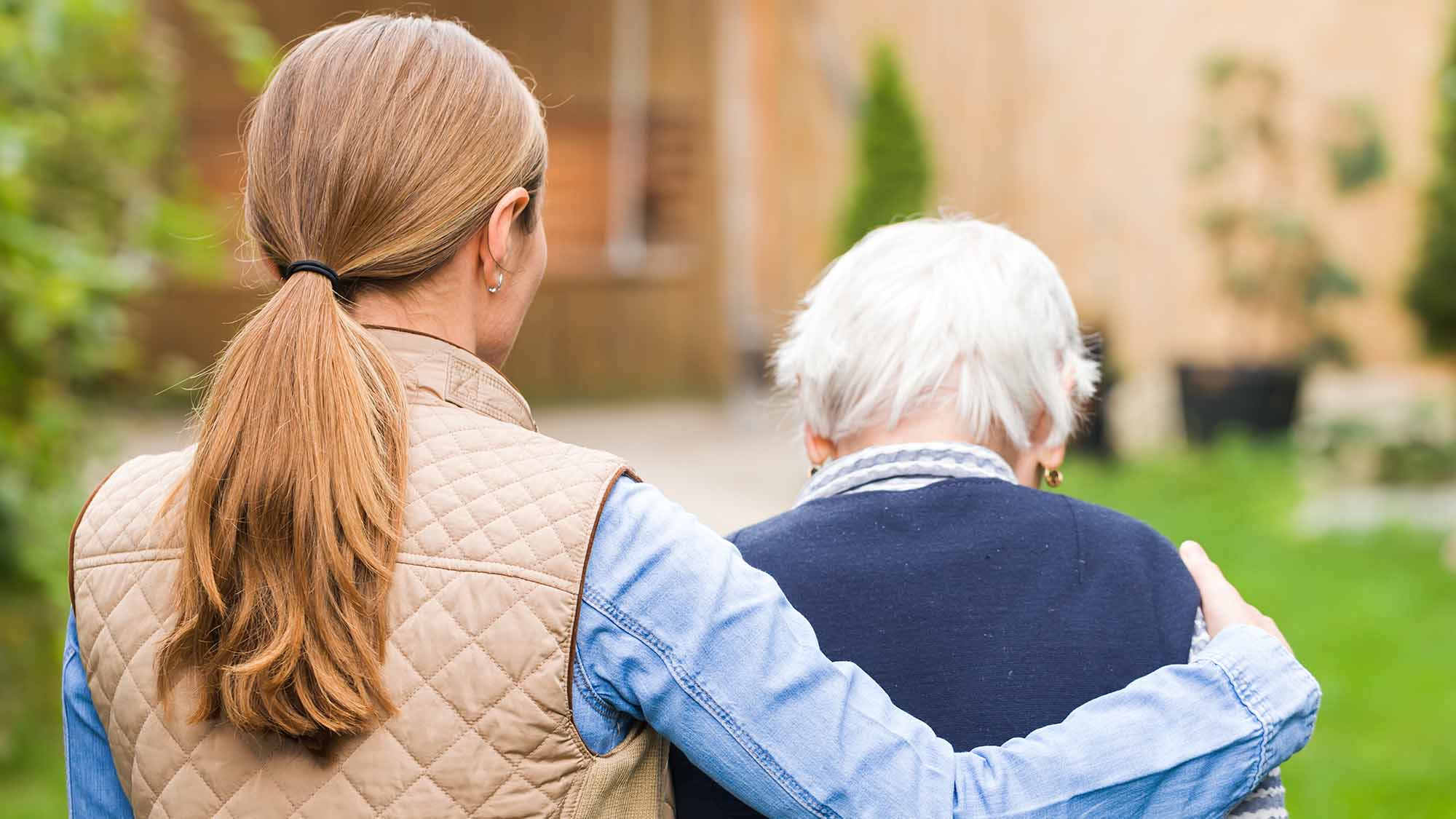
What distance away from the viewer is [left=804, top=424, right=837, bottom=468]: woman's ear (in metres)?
1.73

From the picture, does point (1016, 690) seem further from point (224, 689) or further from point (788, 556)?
point (224, 689)

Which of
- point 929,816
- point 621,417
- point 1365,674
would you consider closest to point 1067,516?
point 929,816

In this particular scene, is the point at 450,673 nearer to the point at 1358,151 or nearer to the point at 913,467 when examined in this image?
the point at 913,467

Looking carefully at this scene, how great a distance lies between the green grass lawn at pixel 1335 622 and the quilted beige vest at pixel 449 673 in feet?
9.26

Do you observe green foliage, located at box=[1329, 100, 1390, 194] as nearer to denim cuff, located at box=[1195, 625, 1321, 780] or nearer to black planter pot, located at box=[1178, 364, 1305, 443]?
black planter pot, located at box=[1178, 364, 1305, 443]

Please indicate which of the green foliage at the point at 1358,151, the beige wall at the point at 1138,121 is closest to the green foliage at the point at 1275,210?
the green foliage at the point at 1358,151

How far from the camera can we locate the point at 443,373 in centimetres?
134

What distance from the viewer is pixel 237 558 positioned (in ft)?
3.93

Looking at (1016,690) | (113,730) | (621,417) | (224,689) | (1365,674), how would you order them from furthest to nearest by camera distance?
(621,417) < (1365,674) < (1016,690) < (113,730) < (224,689)

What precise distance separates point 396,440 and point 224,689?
26cm

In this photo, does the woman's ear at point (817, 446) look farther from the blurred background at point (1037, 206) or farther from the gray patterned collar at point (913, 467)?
the blurred background at point (1037, 206)

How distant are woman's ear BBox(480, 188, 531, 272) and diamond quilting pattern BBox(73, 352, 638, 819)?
0.19 metres

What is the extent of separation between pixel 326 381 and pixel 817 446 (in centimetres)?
70

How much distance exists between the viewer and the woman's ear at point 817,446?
1.73 metres
